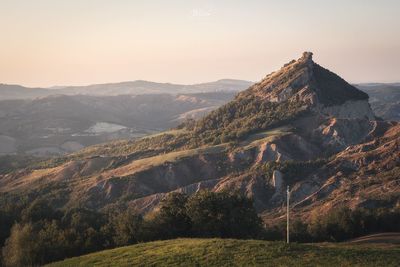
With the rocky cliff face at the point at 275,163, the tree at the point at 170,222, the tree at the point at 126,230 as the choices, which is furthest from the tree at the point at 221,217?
the rocky cliff face at the point at 275,163

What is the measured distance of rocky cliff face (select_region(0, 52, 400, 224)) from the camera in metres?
126

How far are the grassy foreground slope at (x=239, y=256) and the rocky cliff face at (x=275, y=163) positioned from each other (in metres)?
64.1

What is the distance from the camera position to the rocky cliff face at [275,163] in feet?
413

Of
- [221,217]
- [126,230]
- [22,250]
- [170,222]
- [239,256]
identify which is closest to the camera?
[239,256]

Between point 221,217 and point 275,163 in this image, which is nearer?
point 221,217

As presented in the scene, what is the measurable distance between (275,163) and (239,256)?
9397 centimetres

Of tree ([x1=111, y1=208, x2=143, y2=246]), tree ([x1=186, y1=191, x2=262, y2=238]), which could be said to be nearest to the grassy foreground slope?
tree ([x1=111, y1=208, x2=143, y2=246])

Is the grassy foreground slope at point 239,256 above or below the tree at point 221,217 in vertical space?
above

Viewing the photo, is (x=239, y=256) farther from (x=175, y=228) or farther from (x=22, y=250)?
(x=22, y=250)

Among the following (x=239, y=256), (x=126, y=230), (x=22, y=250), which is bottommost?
(x=22, y=250)

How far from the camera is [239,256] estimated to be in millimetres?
43781

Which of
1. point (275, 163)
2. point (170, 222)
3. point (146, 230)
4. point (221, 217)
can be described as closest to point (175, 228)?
point (170, 222)

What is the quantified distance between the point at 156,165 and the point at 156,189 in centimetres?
971

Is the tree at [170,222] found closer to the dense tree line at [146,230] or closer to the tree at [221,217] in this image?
the dense tree line at [146,230]
